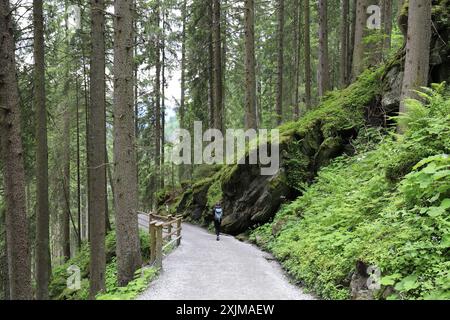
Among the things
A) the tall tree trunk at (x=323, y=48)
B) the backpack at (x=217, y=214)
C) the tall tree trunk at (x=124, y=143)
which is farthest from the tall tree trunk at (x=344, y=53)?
the tall tree trunk at (x=124, y=143)

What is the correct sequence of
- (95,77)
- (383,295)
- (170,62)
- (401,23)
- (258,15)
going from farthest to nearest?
1. (258,15)
2. (170,62)
3. (401,23)
4. (95,77)
5. (383,295)

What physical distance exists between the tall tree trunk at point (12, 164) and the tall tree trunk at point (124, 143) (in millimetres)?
2378

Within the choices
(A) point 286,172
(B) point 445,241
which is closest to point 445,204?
(B) point 445,241

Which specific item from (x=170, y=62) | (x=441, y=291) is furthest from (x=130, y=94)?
(x=170, y=62)

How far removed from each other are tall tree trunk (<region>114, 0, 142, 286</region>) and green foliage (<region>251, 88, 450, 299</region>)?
436cm

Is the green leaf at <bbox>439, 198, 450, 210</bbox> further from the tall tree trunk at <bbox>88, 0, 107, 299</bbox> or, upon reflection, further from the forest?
the tall tree trunk at <bbox>88, 0, 107, 299</bbox>

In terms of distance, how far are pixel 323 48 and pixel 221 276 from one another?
585 inches

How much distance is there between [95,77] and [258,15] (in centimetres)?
2676

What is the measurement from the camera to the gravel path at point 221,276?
26.3 feet

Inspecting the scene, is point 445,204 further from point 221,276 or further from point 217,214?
point 217,214

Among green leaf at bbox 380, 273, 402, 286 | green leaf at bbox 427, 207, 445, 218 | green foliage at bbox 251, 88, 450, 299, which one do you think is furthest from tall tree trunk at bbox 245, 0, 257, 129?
green leaf at bbox 380, 273, 402, 286

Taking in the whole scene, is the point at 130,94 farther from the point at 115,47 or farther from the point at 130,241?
the point at 130,241

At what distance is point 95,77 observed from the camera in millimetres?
11688

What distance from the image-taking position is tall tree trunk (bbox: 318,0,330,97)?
20391mm
